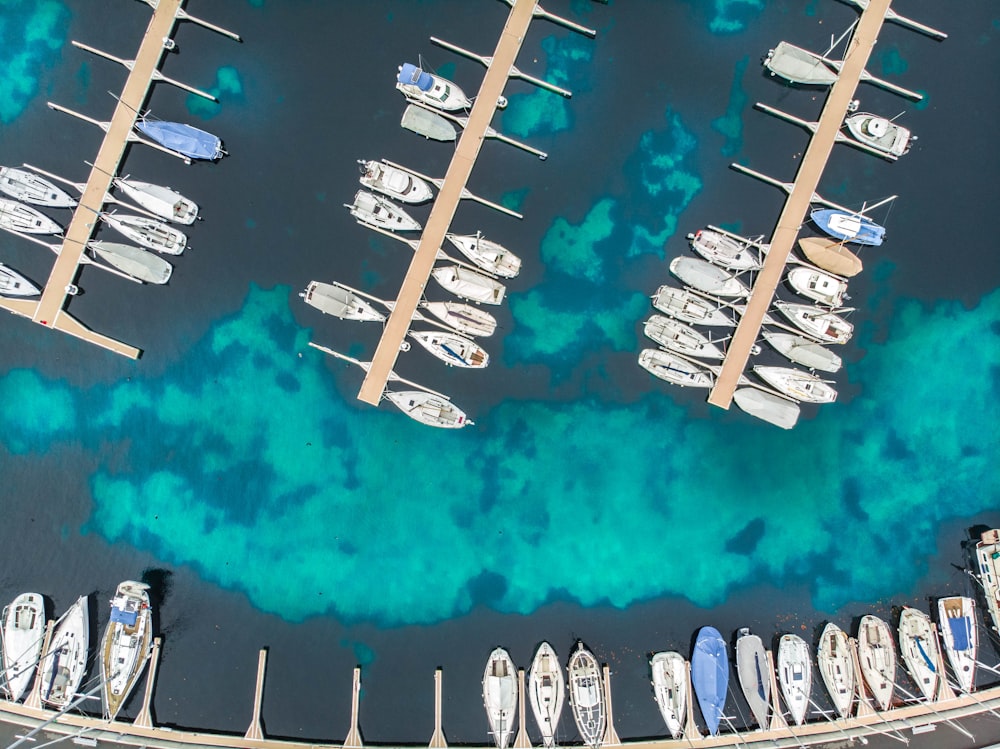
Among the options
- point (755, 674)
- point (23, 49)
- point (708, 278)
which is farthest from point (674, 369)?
point (23, 49)

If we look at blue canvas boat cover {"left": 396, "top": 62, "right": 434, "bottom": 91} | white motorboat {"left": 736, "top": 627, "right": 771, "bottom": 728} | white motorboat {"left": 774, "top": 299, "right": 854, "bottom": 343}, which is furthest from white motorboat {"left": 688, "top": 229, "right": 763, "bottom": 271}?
white motorboat {"left": 736, "top": 627, "right": 771, "bottom": 728}

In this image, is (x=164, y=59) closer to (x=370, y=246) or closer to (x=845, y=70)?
(x=370, y=246)

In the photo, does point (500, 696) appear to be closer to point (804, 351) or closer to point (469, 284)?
point (469, 284)

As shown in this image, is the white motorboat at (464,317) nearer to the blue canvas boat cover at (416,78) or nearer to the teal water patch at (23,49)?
the blue canvas boat cover at (416,78)

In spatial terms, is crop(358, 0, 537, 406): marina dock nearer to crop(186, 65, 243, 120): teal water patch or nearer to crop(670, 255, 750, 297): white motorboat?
crop(186, 65, 243, 120): teal water patch

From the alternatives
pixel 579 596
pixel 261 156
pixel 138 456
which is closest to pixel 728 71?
pixel 261 156
